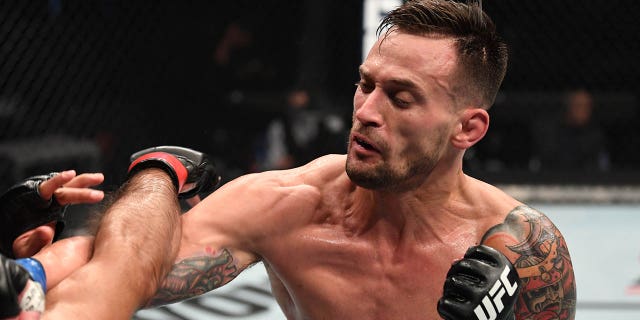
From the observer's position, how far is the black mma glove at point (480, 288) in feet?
5.99

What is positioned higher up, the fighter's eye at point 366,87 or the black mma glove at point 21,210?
the fighter's eye at point 366,87

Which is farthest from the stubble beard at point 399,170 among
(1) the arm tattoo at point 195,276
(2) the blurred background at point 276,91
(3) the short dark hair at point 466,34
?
(2) the blurred background at point 276,91

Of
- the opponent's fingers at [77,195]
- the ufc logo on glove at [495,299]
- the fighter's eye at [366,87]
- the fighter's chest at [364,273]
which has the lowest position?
the fighter's chest at [364,273]

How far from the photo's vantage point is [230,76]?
5.45 m

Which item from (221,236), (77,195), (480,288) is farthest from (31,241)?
(480,288)

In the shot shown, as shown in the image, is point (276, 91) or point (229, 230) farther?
point (276, 91)

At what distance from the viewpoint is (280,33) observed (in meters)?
5.65

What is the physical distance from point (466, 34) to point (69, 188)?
3.39 feet

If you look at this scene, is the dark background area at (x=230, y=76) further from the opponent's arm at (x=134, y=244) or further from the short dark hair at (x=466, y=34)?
the short dark hair at (x=466, y=34)

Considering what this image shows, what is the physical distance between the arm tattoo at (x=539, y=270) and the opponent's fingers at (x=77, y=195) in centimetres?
97

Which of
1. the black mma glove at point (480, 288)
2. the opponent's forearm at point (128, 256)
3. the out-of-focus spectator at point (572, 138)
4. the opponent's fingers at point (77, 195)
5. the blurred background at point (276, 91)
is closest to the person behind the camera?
the opponent's forearm at point (128, 256)

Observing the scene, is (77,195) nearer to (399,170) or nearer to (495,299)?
(399,170)

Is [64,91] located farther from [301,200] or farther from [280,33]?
[301,200]

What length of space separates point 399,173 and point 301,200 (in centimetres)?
29
